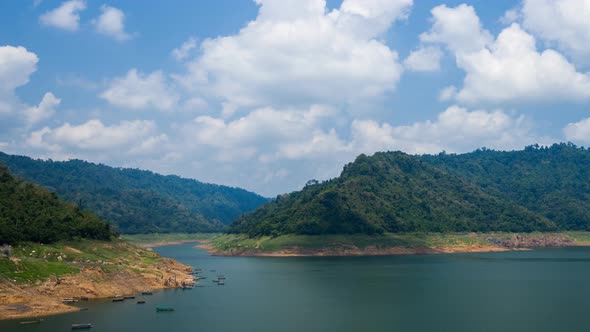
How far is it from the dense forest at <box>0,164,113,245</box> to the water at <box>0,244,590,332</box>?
84.7 feet

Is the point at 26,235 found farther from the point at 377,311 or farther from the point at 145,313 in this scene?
the point at 377,311

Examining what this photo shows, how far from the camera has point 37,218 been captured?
110 metres

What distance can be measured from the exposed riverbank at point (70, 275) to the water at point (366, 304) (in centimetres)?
453

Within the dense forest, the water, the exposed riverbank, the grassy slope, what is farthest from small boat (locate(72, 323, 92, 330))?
the dense forest

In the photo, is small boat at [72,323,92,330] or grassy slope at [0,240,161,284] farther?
grassy slope at [0,240,161,284]

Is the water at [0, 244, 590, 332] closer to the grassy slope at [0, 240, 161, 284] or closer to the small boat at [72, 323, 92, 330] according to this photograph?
the small boat at [72, 323, 92, 330]

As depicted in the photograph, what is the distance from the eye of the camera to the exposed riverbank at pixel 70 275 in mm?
75812

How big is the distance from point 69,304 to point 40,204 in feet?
161

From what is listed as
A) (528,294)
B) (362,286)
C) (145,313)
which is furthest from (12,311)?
(528,294)

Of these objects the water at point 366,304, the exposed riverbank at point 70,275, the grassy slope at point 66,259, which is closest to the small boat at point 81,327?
the water at point 366,304

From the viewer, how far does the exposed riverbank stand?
7581cm

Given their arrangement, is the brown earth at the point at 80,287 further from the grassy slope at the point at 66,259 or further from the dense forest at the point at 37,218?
the dense forest at the point at 37,218

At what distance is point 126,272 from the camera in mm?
102875

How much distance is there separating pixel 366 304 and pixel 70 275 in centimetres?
4912
